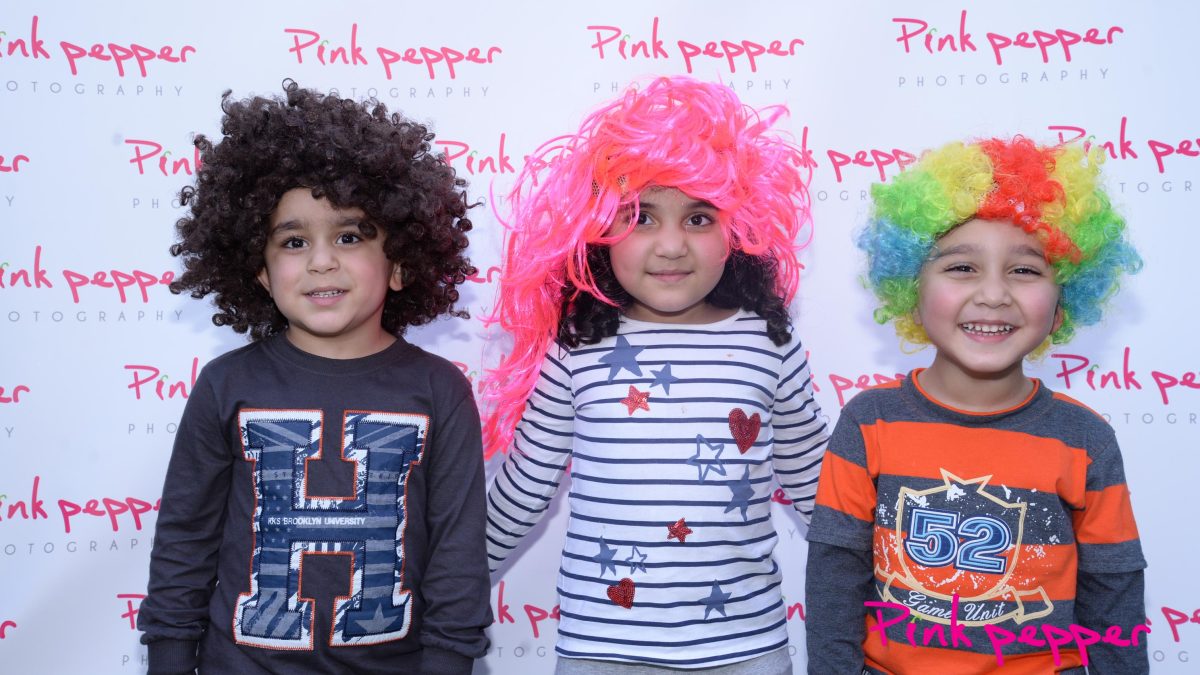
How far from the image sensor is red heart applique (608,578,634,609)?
151 cm

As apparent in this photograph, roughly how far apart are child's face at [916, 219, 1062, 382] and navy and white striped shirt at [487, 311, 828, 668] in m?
0.32

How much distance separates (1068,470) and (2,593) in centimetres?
197

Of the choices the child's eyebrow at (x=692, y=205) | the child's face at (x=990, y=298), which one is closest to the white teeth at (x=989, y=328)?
the child's face at (x=990, y=298)

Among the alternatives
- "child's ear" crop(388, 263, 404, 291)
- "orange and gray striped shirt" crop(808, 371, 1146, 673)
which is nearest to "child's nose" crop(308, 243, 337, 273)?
"child's ear" crop(388, 263, 404, 291)

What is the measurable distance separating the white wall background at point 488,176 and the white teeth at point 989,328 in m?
0.59

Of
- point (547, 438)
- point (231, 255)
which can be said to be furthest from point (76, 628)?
point (547, 438)

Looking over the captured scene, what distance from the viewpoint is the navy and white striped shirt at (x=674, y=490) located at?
4.93 feet

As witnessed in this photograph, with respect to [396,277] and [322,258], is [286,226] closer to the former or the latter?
[322,258]

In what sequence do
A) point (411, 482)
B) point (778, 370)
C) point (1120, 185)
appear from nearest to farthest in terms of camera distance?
point (411, 482) → point (778, 370) → point (1120, 185)

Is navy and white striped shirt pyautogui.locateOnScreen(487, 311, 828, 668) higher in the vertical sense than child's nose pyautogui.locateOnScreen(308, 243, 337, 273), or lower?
lower

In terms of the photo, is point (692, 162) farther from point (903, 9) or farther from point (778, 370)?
point (903, 9)

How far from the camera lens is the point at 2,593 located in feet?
6.51

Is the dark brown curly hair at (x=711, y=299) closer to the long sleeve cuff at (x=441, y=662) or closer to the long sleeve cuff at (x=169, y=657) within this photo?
the long sleeve cuff at (x=441, y=662)

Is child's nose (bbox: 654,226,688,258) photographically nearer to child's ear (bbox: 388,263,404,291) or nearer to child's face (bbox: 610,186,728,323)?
child's face (bbox: 610,186,728,323)
